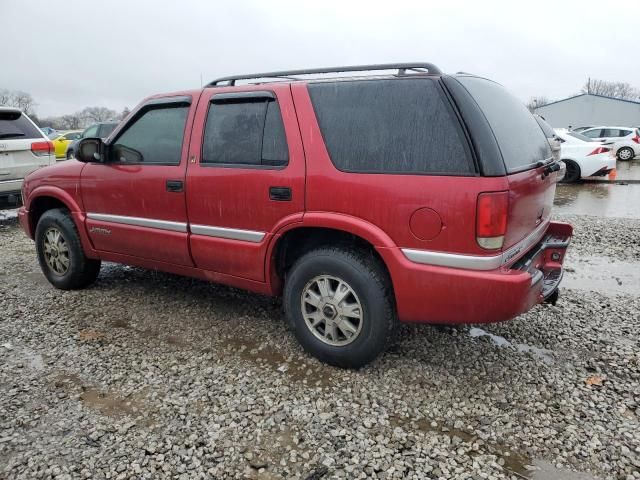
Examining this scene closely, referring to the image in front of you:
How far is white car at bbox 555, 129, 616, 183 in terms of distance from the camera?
40.1 feet

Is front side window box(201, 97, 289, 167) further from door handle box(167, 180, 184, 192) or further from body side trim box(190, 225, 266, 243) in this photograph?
body side trim box(190, 225, 266, 243)

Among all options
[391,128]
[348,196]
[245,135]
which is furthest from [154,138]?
[391,128]

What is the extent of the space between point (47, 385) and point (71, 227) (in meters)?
1.84

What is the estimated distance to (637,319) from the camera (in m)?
3.87

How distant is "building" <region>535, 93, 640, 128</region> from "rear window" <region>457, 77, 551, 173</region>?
160 ft

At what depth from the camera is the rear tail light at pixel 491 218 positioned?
97.5 inches

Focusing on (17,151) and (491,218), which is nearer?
(491,218)

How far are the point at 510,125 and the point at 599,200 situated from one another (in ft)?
28.0

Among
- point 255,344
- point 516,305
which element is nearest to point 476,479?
point 516,305

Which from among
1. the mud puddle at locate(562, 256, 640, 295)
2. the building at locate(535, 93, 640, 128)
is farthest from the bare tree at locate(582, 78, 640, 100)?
the mud puddle at locate(562, 256, 640, 295)

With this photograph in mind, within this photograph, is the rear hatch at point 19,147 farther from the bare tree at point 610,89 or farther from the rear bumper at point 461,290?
the bare tree at point 610,89

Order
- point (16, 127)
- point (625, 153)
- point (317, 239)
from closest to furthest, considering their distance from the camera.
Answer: point (317, 239), point (16, 127), point (625, 153)

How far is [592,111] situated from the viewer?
45156 millimetres

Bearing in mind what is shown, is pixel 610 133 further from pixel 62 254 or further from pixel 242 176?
pixel 62 254
